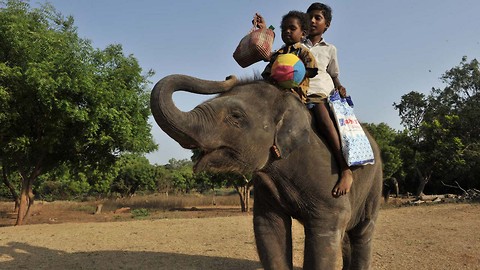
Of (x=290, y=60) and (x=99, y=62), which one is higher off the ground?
(x=99, y=62)

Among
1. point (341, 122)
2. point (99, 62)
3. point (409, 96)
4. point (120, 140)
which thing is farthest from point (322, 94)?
point (409, 96)

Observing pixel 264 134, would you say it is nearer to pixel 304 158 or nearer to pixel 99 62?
pixel 304 158

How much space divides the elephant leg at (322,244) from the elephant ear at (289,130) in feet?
2.01

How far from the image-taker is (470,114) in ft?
95.0

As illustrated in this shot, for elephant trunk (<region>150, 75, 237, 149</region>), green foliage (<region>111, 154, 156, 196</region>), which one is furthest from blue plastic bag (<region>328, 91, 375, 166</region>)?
green foliage (<region>111, 154, 156, 196</region>)

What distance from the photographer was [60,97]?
12023 mm

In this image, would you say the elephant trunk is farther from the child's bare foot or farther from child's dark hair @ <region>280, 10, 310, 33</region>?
the child's bare foot

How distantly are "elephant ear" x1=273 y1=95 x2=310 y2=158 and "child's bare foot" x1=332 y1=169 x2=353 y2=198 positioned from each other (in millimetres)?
448

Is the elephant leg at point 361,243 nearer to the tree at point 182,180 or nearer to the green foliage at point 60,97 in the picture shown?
the green foliage at point 60,97

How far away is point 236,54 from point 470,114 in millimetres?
30461

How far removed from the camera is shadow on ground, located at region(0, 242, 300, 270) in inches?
263

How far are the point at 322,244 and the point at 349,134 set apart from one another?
2.91ft

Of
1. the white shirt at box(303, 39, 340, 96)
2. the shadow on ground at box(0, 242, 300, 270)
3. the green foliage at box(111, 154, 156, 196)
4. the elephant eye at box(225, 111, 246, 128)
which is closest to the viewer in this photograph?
the elephant eye at box(225, 111, 246, 128)

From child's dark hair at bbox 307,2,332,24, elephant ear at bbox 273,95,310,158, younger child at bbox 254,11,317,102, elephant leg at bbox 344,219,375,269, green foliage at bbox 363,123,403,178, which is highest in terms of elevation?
green foliage at bbox 363,123,403,178
